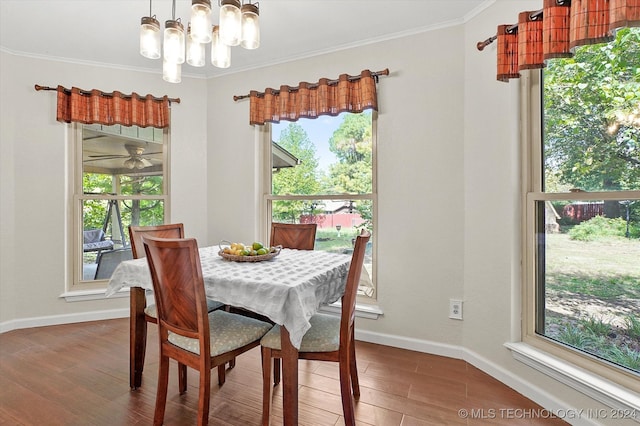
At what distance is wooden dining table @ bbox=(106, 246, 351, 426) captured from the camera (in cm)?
140

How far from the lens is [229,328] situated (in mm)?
1674

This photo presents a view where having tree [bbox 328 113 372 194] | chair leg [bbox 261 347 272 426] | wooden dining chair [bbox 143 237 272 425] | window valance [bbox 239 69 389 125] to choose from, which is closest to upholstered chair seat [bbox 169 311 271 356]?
wooden dining chair [bbox 143 237 272 425]

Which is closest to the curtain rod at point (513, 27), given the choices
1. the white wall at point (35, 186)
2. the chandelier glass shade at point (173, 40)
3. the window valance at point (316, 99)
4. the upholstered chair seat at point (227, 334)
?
the window valance at point (316, 99)

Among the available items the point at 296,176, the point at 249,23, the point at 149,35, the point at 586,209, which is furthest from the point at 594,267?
Answer: the point at 149,35

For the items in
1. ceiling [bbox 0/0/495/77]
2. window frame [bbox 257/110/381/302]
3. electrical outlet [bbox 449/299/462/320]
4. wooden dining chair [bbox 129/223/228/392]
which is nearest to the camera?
wooden dining chair [bbox 129/223/228/392]

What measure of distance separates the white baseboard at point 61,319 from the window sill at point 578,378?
3434 mm

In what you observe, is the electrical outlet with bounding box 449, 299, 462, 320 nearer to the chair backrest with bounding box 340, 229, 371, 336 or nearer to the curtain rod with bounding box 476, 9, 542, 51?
the chair backrest with bounding box 340, 229, 371, 336

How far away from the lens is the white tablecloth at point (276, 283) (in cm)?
139

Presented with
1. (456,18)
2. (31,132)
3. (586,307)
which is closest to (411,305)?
(586,307)

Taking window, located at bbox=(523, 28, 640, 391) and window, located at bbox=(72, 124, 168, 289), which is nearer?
window, located at bbox=(523, 28, 640, 391)

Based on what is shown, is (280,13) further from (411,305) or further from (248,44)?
(411,305)

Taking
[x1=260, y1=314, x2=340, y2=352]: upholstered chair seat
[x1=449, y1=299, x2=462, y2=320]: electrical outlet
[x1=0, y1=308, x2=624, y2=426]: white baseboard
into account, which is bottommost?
[x1=0, y1=308, x2=624, y2=426]: white baseboard

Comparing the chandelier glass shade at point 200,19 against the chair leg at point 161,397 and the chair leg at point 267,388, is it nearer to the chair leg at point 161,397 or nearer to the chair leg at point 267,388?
the chair leg at point 267,388

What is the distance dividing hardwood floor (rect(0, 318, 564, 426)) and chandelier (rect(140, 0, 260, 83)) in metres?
1.85
